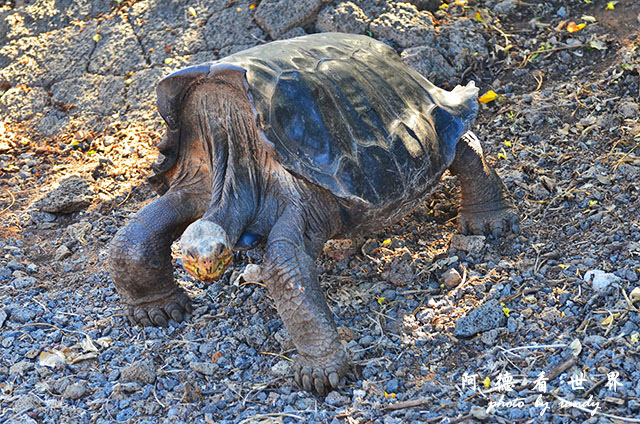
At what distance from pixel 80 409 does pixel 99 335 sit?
0.70 m

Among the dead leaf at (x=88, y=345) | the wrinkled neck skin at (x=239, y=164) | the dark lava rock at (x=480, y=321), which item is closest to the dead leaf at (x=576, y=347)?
the dark lava rock at (x=480, y=321)

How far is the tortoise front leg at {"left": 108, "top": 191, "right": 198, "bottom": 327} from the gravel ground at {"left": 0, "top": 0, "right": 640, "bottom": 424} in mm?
136

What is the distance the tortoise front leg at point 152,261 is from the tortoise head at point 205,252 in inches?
25.4

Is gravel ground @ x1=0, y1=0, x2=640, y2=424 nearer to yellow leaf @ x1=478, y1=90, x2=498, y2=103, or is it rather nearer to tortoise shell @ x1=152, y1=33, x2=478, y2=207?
yellow leaf @ x1=478, y1=90, x2=498, y2=103

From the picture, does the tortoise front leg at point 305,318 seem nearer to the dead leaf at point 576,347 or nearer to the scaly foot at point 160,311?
the scaly foot at point 160,311

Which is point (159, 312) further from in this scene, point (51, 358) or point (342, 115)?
point (342, 115)

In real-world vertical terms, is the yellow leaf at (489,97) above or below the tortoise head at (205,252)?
below

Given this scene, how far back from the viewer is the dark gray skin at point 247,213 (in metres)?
3.73

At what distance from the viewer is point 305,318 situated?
12.3ft

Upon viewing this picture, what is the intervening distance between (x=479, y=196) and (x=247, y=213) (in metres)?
1.61

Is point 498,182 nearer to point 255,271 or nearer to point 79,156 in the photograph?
point 255,271

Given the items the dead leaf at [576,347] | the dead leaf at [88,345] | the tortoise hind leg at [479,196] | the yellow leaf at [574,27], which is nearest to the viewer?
the dead leaf at [576,347]

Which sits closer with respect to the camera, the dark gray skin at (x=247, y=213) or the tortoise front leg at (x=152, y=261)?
the dark gray skin at (x=247, y=213)

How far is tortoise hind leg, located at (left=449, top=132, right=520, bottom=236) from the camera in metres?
4.68
